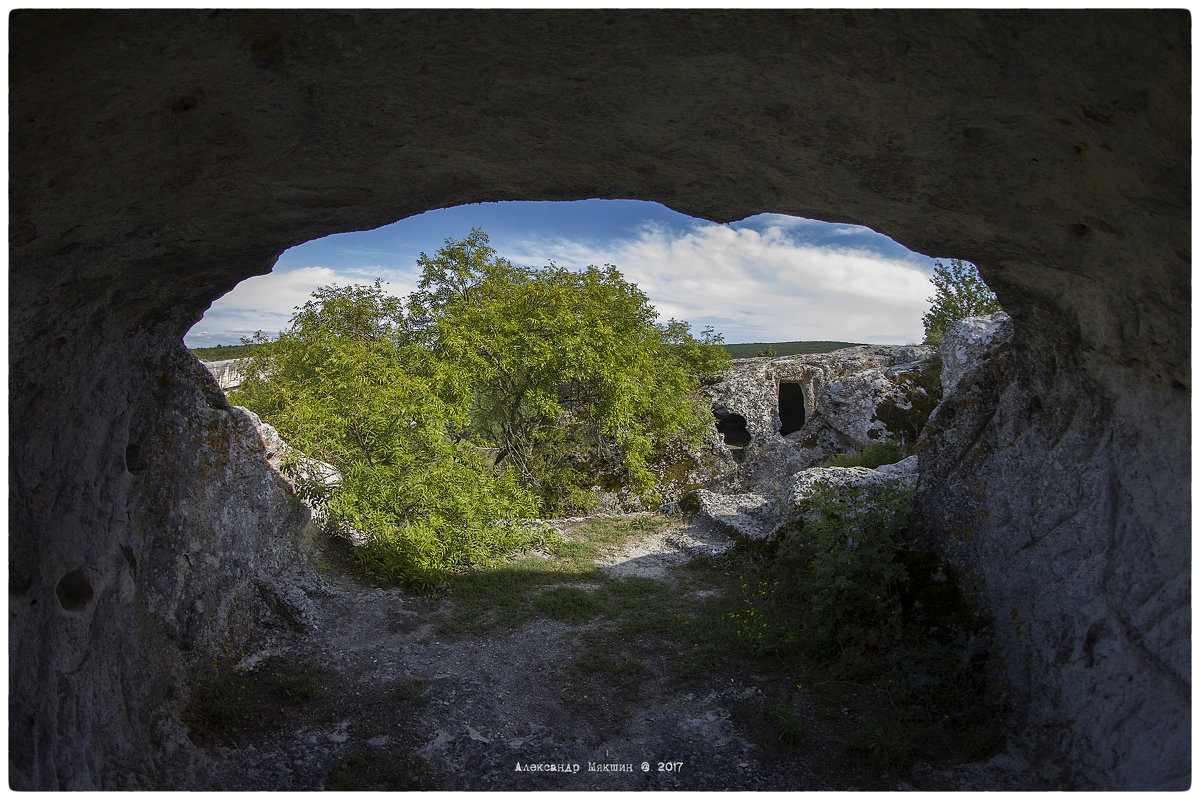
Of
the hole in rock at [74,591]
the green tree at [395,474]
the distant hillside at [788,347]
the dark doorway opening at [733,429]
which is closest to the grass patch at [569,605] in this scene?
the green tree at [395,474]

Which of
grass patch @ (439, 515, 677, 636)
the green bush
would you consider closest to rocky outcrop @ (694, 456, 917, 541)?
the green bush

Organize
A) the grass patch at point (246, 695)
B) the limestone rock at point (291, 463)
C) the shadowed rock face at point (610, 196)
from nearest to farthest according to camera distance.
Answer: the shadowed rock face at point (610, 196) < the grass patch at point (246, 695) < the limestone rock at point (291, 463)

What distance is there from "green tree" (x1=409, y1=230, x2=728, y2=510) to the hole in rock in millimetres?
8302

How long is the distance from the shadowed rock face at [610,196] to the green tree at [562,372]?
785 cm

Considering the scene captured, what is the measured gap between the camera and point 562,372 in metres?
12.9

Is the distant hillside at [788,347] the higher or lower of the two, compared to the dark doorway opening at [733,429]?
higher

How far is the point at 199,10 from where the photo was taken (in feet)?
7.39

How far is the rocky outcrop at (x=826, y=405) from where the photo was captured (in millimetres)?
13766

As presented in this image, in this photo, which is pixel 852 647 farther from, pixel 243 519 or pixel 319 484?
pixel 319 484

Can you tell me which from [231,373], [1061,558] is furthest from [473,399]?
[231,373]

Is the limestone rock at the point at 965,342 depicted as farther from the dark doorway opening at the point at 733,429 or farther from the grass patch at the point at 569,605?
the dark doorway opening at the point at 733,429

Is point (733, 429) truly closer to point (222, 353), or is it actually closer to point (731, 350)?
point (731, 350)

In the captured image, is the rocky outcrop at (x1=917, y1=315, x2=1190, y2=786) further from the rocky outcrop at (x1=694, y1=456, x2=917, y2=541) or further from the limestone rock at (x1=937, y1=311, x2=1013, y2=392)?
the limestone rock at (x1=937, y1=311, x2=1013, y2=392)

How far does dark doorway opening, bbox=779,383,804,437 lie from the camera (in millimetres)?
21812
